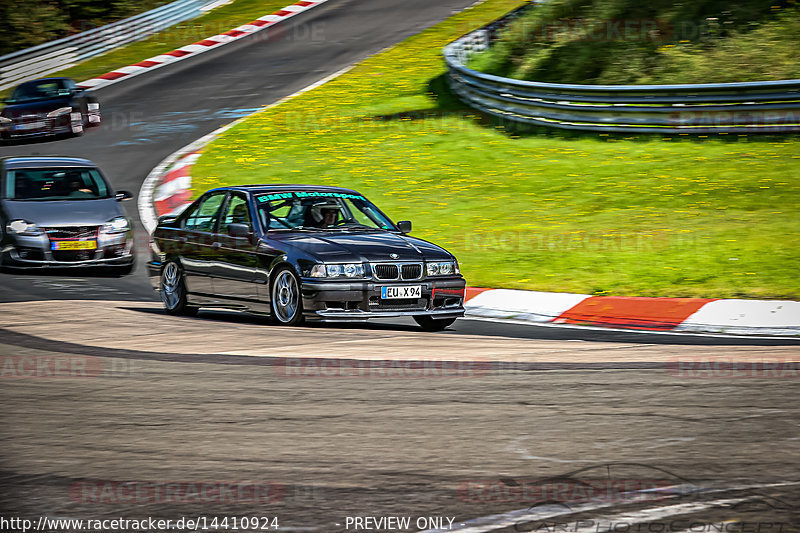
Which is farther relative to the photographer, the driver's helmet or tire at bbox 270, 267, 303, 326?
the driver's helmet

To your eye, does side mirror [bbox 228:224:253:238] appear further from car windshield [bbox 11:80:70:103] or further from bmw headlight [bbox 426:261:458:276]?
car windshield [bbox 11:80:70:103]

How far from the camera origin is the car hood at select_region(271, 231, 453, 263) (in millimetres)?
9836

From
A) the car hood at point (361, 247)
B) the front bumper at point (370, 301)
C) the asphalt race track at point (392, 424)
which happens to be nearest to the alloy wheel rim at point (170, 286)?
the asphalt race track at point (392, 424)

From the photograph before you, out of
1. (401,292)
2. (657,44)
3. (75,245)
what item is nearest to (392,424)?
(401,292)

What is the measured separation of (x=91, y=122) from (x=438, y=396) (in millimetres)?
19546

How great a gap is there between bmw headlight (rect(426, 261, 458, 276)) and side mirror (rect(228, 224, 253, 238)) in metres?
1.75

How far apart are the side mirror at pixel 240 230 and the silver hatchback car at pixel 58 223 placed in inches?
147

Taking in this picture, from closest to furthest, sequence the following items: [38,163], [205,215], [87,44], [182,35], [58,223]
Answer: [205,215] < [58,223] < [38,163] < [87,44] < [182,35]

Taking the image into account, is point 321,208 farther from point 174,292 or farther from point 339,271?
point 174,292

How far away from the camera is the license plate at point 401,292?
9.83 metres

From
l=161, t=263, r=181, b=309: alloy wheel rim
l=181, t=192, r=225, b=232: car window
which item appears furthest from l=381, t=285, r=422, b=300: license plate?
l=161, t=263, r=181, b=309: alloy wheel rim

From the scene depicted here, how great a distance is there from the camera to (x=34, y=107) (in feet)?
74.8

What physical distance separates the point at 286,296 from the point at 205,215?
1.84m


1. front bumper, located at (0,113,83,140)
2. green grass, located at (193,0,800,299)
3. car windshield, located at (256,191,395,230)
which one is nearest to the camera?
car windshield, located at (256,191,395,230)
